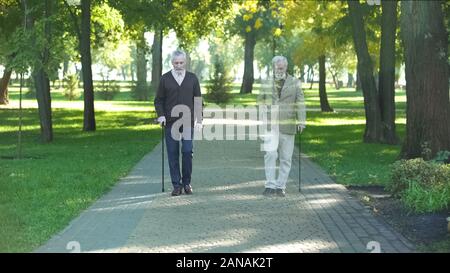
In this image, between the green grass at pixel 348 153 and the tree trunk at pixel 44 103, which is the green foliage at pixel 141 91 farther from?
the tree trunk at pixel 44 103

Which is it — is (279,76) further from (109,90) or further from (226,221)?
(109,90)

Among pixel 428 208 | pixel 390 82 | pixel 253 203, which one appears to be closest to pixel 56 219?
pixel 253 203

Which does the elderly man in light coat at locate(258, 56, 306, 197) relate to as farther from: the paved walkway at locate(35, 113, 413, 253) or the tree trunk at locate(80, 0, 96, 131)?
the tree trunk at locate(80, 0, 96, 131)

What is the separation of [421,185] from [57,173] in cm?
641

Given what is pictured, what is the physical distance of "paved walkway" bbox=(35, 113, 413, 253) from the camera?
7.09 m

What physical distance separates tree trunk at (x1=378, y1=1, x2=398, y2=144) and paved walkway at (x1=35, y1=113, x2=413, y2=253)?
7745mm

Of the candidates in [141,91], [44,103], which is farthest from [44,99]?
[141,91]

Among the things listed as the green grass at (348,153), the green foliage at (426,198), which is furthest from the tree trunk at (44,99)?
the green foliage at (426,198)

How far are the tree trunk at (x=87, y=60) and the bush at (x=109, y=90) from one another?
28.2m

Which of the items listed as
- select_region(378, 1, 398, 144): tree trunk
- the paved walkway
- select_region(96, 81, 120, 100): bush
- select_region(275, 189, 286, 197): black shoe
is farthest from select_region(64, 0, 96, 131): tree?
select_region(96, 81, 120, 100): bush

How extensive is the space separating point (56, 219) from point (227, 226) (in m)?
1.98

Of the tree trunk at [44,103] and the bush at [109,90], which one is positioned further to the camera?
the bush at [109,90]

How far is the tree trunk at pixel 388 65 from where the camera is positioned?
63.5 feet

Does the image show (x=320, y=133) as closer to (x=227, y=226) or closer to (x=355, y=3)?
(x=355, y=3)
